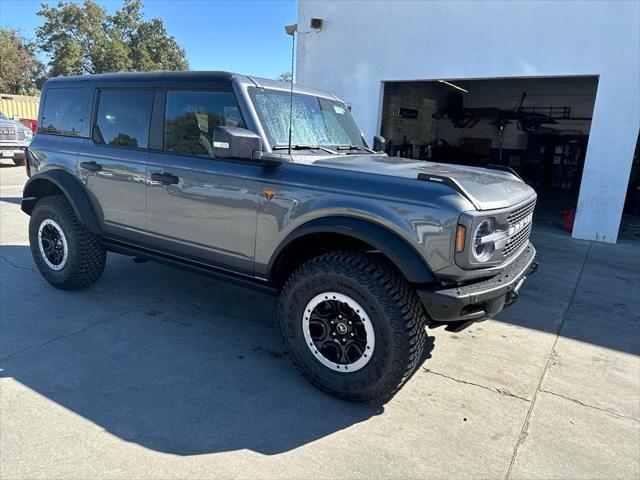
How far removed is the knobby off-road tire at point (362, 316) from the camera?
2730 mm

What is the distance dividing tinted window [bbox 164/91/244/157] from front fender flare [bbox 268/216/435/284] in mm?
1026

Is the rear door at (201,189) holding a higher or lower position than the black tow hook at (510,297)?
higher

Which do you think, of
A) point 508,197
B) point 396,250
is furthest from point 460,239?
point 508,197

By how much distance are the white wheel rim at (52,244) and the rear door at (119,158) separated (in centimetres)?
56

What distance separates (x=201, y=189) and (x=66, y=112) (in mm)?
2087

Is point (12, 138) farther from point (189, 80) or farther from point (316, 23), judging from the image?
point (189, 80)

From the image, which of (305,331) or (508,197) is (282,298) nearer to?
(305,331)

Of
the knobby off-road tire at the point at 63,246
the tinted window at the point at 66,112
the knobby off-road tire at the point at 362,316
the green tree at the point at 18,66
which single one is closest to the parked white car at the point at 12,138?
the tinted window at the point at 66,112

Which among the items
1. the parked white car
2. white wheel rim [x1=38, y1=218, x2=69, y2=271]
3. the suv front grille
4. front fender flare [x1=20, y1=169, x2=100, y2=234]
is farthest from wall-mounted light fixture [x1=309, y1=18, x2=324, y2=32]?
the parked white car

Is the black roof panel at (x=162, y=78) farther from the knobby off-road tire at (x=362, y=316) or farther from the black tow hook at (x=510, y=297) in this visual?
the black tow hook at (x=510, y=297)

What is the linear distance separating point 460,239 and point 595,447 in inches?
56.7

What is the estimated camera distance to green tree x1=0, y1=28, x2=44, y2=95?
41312 mm

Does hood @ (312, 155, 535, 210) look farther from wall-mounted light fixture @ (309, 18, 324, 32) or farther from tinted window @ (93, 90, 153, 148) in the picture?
wall-mounted light fixture @ (309, 18, 324, 32)

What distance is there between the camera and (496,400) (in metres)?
3.07
